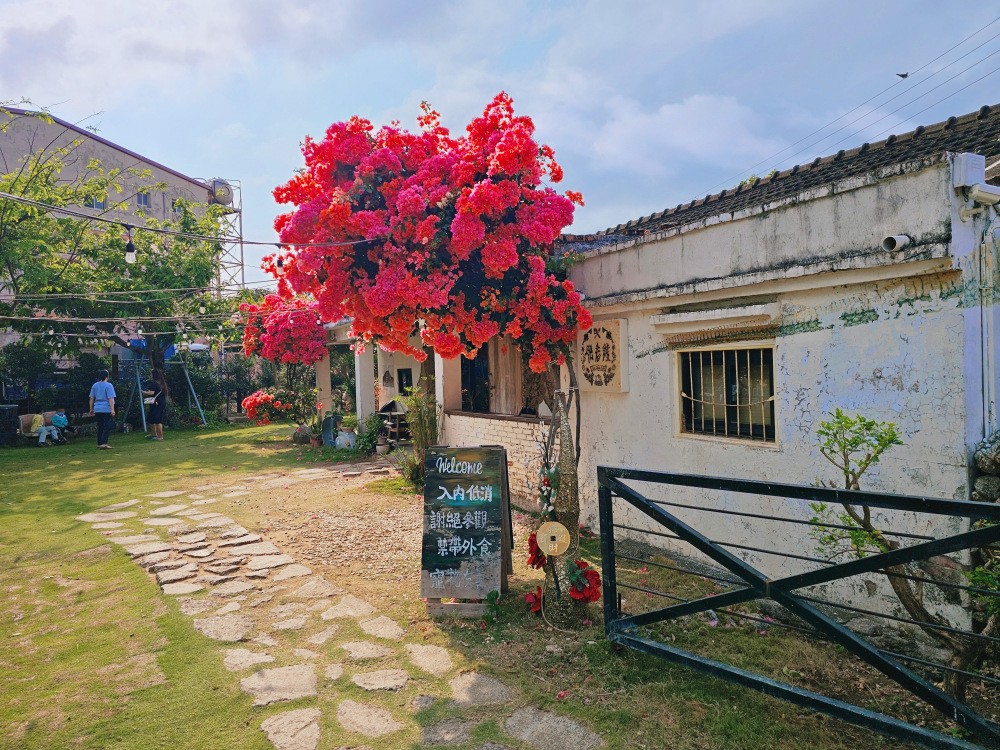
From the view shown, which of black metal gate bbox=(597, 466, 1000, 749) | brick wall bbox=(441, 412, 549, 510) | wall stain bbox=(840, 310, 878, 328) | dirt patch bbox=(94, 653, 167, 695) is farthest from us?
brick wall bbox=(441, 412, 549, 510)

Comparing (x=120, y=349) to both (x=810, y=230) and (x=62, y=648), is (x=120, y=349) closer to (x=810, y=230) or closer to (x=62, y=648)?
(x=62, y=648)

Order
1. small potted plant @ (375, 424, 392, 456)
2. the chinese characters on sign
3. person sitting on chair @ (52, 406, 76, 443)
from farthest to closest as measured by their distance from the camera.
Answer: person sitting on chair @ (52, 406, 76, 443) < small potted plant @ (375, 424, 392, 456) < the chinese characters on sign

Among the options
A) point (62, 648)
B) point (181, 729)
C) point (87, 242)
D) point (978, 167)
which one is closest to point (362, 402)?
point (87, 242)

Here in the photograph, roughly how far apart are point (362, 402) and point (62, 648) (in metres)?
9.62

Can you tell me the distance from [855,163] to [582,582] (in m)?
4.99

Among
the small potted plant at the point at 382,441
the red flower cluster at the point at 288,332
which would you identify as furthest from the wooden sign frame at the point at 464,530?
the red flower cluster at the point at 288,332

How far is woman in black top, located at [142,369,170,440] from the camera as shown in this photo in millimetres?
15547

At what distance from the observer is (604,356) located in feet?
21.2

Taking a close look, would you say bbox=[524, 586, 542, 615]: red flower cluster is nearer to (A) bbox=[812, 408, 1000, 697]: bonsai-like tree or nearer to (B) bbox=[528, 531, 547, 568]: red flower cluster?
(B) bbox=[528, 531, 547, 568]: red flower cluster

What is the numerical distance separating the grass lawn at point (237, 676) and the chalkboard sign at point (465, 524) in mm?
301

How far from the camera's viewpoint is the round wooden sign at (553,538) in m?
4.44

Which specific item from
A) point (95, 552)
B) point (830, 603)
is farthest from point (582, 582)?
point (95, 552)

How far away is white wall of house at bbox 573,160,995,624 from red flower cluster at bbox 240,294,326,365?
413 inches

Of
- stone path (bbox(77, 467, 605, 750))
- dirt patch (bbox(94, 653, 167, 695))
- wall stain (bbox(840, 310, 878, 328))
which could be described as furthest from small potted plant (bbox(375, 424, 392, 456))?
wall stain (bbox(840, 310, 878, 328))
